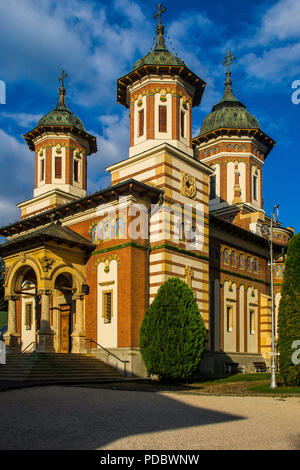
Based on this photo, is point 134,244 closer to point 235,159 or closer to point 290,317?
point 290,317

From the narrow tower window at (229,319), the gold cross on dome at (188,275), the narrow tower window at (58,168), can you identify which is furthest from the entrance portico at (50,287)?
the narrow tower window at (229,319)

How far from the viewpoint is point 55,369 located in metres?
21.3

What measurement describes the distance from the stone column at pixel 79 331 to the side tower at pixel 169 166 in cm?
373

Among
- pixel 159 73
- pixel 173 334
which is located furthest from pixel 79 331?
pixel 159 73

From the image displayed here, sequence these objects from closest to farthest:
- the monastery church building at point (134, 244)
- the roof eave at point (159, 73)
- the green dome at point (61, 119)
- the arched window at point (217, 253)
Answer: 1. the monastery church building at point (134, 244)
2. the roof eave at point (159, 73)
3. the arched window at point (217, 253)
4. the green dome at point (61, 119)

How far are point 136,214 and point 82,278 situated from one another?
4.49 metres

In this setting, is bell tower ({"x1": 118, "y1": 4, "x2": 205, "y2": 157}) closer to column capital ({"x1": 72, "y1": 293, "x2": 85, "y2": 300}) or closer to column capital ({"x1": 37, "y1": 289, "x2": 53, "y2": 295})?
column capital ({"x1": 72, "y1": 293, "x2": 85, "y2": 300})

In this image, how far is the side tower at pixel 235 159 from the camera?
124 ft

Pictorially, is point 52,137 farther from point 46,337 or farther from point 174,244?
point 46,337

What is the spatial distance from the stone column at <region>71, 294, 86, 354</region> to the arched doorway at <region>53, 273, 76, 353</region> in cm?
109

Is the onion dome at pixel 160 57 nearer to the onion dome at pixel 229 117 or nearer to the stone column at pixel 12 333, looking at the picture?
the onion dome at pixel 229 117

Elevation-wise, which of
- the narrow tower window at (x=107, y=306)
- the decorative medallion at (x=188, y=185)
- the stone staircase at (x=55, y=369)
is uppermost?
the decorative medallion at (x=188, y=185)

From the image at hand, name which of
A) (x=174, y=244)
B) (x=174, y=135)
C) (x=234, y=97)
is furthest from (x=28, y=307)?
(x=234, y=97)

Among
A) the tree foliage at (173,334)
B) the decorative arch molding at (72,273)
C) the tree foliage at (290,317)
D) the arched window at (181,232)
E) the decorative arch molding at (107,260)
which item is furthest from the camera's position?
the arched window at (181,232)
